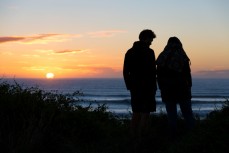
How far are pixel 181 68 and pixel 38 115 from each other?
2997mm

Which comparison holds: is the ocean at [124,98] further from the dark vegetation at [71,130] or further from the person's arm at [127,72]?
the person's arm at [127,72]

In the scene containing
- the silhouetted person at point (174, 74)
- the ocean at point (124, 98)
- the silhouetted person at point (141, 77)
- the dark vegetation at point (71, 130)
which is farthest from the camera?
the ocean at point (124, 98)

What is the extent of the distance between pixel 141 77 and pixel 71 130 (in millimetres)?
1969

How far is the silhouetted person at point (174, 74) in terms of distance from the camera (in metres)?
8.56

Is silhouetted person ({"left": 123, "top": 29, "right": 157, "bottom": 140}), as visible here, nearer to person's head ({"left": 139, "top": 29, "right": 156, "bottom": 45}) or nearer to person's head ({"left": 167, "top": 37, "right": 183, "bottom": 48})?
person's head ({"left": 139, "top": 29, "right": 156, "bottom": 45})

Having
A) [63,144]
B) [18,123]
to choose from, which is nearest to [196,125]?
[63,144]

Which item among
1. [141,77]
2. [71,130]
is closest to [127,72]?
[141,77]

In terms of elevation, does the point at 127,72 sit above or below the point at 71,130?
above

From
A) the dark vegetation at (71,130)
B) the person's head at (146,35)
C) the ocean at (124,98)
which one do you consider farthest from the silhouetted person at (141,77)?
the ocean at (124,98)

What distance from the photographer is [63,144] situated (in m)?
8.31

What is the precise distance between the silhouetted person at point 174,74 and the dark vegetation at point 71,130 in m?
0.66

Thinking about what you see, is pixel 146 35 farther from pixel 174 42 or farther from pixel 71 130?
pixel 71 130

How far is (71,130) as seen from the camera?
8.91 metres

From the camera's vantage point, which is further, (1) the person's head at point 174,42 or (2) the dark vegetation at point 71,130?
(1) the person's head at point 174,42
